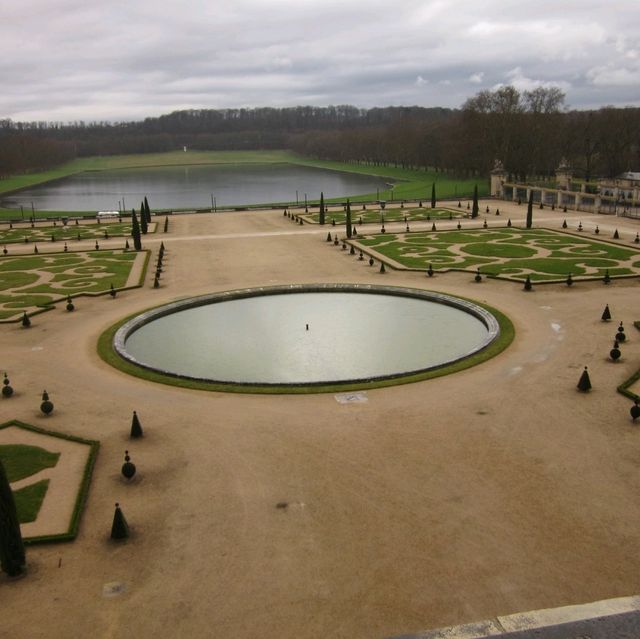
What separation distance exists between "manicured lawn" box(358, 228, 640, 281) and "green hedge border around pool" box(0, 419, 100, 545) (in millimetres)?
30245

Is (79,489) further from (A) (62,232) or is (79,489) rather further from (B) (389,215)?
(B) (389,215)

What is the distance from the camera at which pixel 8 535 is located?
13.6 m

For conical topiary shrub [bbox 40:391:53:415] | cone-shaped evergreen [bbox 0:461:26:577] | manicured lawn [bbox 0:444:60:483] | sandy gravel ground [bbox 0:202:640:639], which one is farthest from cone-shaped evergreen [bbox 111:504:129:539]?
conical topiary shrub [bbox 40:391:53:415]

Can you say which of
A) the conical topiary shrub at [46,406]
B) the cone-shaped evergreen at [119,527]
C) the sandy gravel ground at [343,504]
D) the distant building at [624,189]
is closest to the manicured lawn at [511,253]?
the sandy gravel ground at [343,504]

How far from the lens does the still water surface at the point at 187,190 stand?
123075 mm

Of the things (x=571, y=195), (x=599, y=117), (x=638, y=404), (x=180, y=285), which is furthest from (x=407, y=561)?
(x=599, y=117)

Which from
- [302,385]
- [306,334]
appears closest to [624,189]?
[306,334]

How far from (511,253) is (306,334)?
2532cm

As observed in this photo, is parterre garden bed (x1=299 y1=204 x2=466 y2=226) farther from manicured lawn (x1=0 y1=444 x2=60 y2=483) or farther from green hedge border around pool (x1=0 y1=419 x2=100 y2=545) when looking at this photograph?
manicured lawn (x1=0 y1=444 x2=60 y2=483)

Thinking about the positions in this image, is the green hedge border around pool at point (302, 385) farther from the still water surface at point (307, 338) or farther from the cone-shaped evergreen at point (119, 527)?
the cone-shaped evergreen at point (119, 527)

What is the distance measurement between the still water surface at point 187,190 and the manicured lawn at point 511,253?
2290 inches

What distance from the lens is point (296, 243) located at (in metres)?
58.8

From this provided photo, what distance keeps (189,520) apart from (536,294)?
28.1 meters

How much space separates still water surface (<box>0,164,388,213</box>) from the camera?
404 ft
